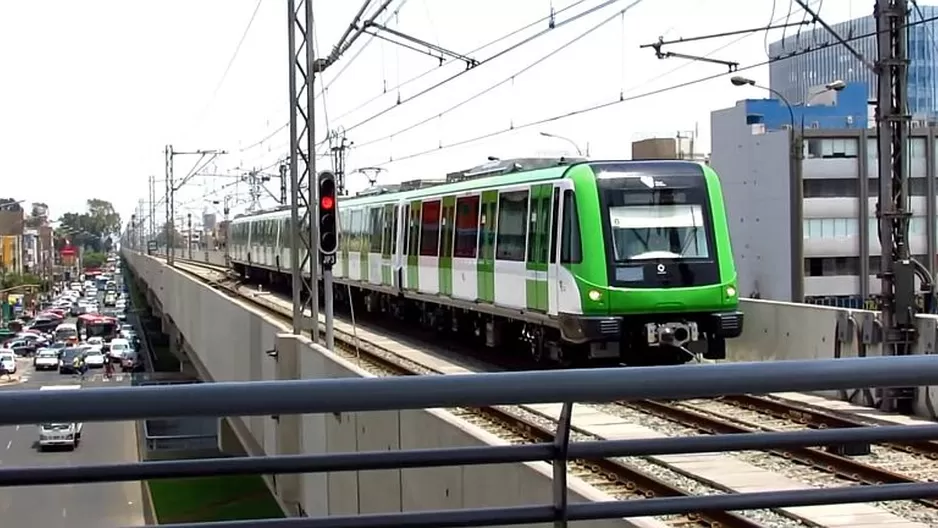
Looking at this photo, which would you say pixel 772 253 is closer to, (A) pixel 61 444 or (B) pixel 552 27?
(B) pixel 552 27

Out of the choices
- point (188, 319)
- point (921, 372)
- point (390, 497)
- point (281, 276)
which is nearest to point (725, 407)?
point (390, 497)

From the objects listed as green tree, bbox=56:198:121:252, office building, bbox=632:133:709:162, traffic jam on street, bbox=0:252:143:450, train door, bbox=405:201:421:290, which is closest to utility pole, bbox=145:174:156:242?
traffic jam on street, bbox=0:252:143:450

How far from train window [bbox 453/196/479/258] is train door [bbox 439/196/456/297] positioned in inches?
11.8

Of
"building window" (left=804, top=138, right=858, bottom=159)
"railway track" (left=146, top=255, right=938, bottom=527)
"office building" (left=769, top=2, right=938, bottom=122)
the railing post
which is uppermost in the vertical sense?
"office building" (left=769, top=2, right=938, bottom=122)

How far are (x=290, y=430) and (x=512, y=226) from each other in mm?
5276

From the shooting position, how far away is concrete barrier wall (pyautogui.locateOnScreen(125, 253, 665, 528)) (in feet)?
27.2

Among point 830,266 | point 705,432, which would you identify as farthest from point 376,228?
point 830,266

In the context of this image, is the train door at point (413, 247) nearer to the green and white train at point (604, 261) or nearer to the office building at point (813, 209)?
the green and white train at point (604, 261)

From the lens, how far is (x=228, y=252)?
5747 cm

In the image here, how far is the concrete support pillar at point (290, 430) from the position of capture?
16719 millimetres

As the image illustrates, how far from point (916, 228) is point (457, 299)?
3046cm

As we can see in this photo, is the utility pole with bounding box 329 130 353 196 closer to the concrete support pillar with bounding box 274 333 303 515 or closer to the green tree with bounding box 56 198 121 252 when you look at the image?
the concrete support pillar with bounding box 274 333 303 515

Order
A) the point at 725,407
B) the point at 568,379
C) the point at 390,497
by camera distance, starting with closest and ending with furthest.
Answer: the point at 568,379 < the point at 390,497 < the point at 725,407

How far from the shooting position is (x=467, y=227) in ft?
61.8
